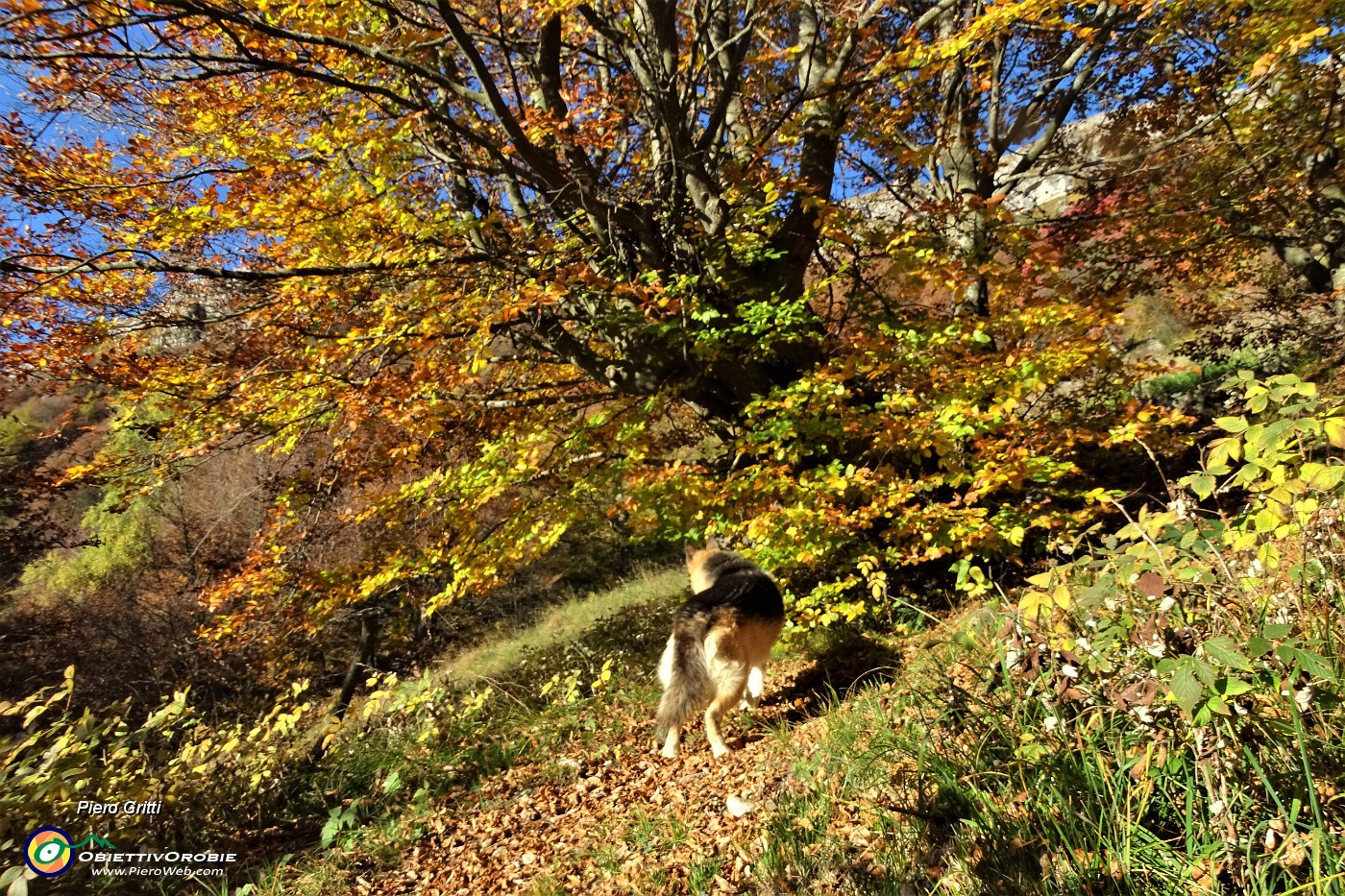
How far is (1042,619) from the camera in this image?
8.63ft

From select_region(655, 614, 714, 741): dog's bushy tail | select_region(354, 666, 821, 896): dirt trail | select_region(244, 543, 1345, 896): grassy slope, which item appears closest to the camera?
select_region(244, 543, 1345, 896): grassy slope

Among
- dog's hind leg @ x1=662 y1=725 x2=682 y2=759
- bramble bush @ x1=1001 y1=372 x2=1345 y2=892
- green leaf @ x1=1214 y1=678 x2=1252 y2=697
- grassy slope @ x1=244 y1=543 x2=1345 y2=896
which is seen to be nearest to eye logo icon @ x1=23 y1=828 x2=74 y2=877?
grassy slope @ x1=244 y1=543 x2=1345 y2=896

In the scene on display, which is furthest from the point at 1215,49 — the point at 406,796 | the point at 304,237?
the point at 406,796

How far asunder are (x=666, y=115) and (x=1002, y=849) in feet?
18.7

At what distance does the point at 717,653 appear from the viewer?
4801 mm

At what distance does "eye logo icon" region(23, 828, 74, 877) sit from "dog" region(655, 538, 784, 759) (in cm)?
355

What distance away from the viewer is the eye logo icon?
139 inches

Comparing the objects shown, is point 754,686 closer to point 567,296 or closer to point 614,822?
point 614,822

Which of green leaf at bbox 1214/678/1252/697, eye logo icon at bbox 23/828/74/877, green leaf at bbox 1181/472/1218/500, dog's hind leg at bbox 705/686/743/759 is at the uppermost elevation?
green leaf at bbox 1181/472/1218/500

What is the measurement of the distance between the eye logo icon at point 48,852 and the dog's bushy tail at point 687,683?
355 centimetres

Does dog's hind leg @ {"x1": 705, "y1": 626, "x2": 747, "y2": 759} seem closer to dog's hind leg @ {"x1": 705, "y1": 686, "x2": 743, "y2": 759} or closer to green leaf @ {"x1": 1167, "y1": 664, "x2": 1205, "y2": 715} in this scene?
dog's hind leg @ {"x1": 705, "y1": 686, "x2": 743, "y2": 759}

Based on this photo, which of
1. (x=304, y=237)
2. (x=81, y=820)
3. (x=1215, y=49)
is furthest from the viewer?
(x=1215, y=49)

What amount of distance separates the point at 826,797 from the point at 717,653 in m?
1.63

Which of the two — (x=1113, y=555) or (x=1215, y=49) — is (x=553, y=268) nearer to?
(x=1113, y=555)
